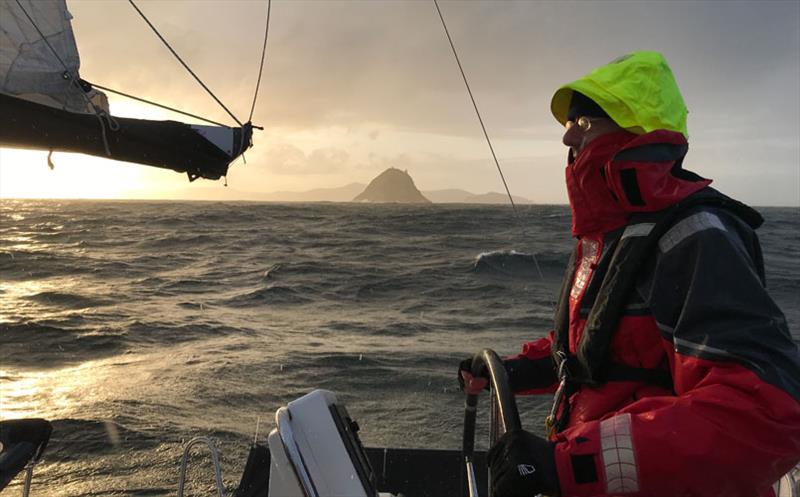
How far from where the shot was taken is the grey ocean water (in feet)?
22.4

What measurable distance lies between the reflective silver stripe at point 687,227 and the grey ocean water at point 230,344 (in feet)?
17.9

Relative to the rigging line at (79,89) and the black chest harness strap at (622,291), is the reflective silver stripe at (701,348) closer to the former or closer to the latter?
the black chest harness strap at (622,291)

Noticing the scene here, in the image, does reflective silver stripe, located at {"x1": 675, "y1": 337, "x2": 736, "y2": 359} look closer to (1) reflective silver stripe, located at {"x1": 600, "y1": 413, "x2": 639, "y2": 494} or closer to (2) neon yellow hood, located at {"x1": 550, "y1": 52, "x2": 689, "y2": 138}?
(1) reflective silver stripe, located at {"x1": 600, "y1": 413, "x2": 639, "y2": 494}

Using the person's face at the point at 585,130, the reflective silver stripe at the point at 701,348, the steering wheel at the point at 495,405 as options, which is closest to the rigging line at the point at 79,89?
the steering wheel at the point at 495,405

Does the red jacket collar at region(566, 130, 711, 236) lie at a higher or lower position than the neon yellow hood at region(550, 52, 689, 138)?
lower

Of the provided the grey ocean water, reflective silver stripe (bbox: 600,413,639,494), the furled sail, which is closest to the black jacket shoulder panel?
Result: reflective silver stripe (bbox: 600,413,639,494)

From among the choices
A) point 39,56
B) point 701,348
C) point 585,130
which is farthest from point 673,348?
point 39,56

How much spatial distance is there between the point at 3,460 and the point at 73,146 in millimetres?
2145

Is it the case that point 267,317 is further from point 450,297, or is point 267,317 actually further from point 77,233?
point 77,233

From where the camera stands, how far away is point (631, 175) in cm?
167

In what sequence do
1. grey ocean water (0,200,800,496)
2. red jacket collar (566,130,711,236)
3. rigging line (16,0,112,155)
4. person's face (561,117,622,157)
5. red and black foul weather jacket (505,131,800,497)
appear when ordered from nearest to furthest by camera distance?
red and black foul weather jacket (505,131,800,497) < red jacket collar (566,130,711,236) < person's face (561,117,622,157) < rigging line (16,0,112,155) < grey ocean water (0,200,800,496)

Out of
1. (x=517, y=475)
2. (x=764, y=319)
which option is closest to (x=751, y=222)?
(x=764, y=319)

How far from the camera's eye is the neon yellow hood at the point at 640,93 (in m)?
1.66

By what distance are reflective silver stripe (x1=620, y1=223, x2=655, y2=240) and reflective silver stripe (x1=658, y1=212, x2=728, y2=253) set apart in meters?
0.08
